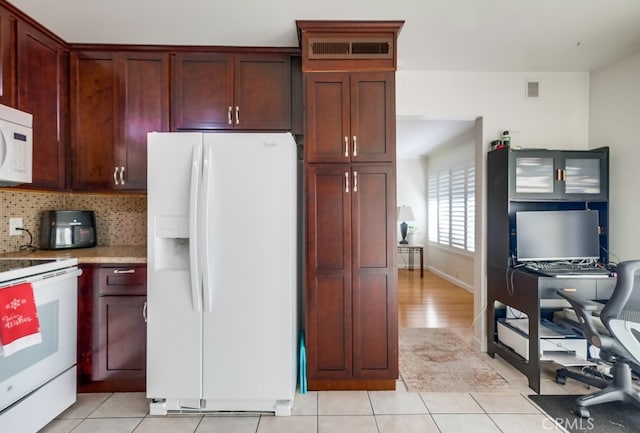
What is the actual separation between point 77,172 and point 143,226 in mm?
628

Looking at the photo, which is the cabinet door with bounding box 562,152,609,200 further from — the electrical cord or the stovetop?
the electrical cord

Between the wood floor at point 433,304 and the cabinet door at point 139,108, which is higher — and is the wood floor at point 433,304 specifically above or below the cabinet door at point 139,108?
below

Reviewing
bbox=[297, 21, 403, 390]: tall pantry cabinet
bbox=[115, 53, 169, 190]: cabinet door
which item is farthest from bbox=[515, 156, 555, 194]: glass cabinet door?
bbox=[115, 53, 169, 190]: cabinet door

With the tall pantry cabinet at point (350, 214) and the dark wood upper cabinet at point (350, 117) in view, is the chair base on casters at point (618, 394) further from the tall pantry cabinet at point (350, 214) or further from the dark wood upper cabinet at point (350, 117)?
the dark wood upper cabinet at point (350, 117)

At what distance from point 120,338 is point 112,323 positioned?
0.38ft

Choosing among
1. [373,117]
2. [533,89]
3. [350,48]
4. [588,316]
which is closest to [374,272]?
[373,117]

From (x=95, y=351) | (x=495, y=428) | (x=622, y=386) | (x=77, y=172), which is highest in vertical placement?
(x=77, y=172)

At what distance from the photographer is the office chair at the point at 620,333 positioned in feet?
6.40

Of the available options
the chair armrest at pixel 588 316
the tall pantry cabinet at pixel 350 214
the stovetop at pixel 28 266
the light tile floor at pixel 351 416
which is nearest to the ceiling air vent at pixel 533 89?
the tall pantry cabinet at pixel 350 214

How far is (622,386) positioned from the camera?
2.12 meters

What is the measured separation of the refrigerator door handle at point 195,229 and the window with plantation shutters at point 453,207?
15.1ft

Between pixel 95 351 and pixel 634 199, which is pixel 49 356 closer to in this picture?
pixel 95 351

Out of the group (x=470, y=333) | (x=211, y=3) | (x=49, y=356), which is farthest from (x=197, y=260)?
(x=470, y=333)

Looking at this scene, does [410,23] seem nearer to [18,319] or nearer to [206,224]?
[206,224]
